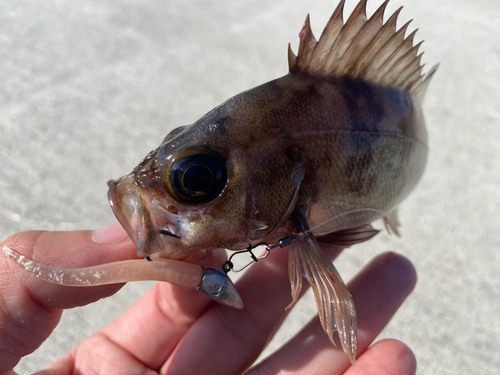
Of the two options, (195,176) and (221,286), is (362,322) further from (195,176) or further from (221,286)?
(195,176)

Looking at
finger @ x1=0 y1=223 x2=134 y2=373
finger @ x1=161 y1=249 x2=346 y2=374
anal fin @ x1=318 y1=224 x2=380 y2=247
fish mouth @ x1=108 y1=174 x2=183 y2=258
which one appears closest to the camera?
fish mouth @ x1=108 y1=174 x2=183 y2=258

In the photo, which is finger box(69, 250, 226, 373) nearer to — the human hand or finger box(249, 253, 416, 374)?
the human hand

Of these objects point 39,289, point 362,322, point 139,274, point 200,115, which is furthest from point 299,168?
point 200,115

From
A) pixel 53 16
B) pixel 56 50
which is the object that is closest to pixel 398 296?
pixel 56 50

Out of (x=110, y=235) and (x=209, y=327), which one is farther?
(x=209, y=327)

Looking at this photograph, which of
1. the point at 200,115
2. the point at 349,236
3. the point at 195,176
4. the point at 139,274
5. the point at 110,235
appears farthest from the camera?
the point at 200,115

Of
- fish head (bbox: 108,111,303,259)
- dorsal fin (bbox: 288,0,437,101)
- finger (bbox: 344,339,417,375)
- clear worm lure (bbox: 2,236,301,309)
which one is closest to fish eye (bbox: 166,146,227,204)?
fish head (bbox: 108,111,303,259)
